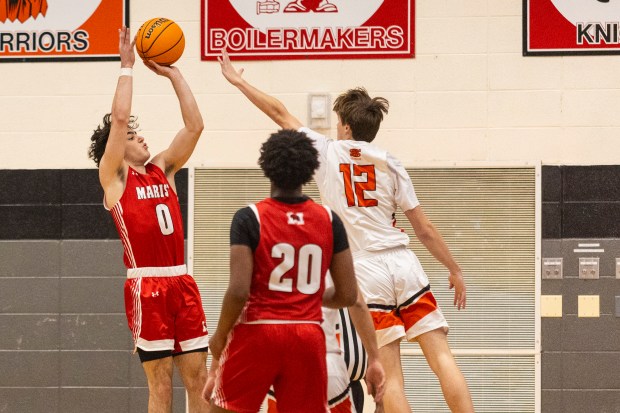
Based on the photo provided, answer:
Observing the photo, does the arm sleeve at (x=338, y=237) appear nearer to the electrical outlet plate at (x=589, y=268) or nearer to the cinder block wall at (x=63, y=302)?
the cinder block wall at (x=63, y=302)

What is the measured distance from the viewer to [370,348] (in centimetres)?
429

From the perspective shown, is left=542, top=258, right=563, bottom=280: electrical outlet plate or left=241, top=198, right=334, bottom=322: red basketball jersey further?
left=542, top=258, right=563, bottom=280: electrical outlet plate

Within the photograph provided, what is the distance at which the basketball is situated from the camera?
6000mm

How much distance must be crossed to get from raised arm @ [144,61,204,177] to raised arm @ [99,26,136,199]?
0.29m

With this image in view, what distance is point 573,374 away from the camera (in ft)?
24.2

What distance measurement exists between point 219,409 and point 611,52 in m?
4.60

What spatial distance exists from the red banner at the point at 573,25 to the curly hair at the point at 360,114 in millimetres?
2308

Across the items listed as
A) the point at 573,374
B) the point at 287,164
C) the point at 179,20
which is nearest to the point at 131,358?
the point at 179,20

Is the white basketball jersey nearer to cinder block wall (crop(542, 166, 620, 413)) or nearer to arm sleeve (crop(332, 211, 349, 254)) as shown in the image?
arm sleeve (crop(332, 211, 349, 254))

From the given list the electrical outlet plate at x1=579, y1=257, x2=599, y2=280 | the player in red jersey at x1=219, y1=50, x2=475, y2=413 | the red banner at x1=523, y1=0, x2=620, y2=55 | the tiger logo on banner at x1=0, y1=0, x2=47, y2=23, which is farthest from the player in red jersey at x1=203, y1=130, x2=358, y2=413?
the tiger logo on banner at x1=0, y1=0, x2=47, y2=23

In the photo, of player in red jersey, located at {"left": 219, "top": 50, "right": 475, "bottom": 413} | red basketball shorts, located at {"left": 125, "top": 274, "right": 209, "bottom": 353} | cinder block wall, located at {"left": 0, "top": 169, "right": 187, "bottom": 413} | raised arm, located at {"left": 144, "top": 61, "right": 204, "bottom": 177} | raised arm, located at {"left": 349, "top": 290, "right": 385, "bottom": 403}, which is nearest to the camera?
raised arm, located at {"left": 349, "top": 290, "right": 385, "bottom": 403}

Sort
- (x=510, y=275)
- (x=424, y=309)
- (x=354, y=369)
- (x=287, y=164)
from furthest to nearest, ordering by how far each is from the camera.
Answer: (x=510, y=275) < (x=424, y=309) < (x=354, y=369) < (x=287, y=164)

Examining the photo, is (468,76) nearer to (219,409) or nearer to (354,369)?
(354,369)

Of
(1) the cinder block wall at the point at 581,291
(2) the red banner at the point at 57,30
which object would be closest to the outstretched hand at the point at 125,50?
(2) the red banner at the point at 57,30
